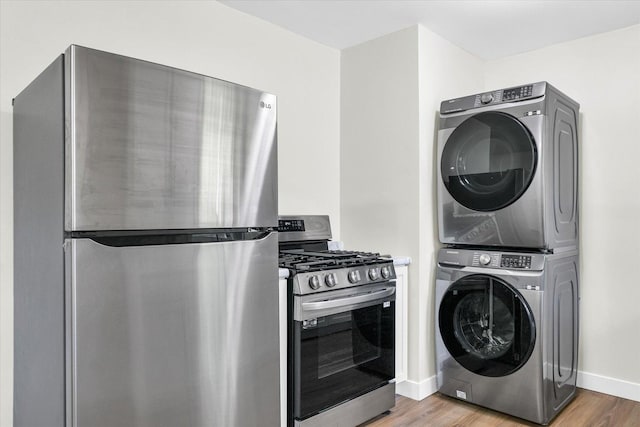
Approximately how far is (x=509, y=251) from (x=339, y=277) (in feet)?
3.63

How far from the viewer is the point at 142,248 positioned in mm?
1500

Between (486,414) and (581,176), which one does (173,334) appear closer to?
(486,414)

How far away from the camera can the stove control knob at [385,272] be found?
2635mm

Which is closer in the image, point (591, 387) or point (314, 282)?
point (314, 282)

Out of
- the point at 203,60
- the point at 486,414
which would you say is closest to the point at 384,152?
the point at 203,60

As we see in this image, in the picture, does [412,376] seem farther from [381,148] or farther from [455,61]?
[455,61]

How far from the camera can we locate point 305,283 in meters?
2.21

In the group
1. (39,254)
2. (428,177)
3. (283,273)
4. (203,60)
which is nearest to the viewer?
(39,254)

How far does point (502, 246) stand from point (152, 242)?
2.08 metres

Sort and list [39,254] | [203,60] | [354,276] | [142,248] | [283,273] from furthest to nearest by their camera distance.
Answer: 1. [203,60]
2. [354,276]
3. [283,273]
4. [39,254]
5. [142,248]

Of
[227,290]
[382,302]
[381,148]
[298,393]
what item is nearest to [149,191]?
[227,290]

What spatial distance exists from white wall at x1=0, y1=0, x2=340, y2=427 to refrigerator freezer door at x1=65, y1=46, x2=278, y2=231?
0.83 m

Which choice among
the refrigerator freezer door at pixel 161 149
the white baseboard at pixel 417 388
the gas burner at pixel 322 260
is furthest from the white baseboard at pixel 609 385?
the refrigerator freezer door at pixel 161 149

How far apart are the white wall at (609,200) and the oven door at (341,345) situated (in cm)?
151
